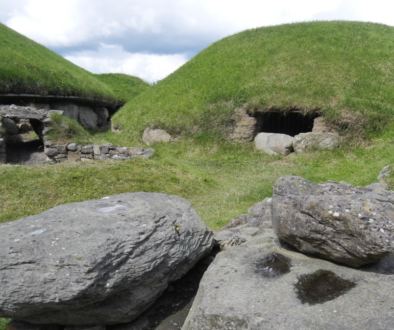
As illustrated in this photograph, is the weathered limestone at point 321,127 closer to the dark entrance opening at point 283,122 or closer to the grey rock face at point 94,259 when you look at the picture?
the dark entrance opening at point 283,122

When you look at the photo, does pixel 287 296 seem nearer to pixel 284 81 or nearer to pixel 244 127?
pixel 244 127

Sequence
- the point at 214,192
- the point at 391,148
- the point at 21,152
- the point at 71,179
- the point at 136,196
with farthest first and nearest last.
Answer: the point at 21,152
the point at 391,148
the point at 214,192
the point at 71,179
the point at 136,196

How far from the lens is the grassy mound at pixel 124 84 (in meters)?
37.9

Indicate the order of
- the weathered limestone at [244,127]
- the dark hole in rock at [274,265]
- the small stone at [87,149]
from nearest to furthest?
the dark hole in rock at [274,265] → the small stone at [87,149] → the weathered limestone at [244,127]

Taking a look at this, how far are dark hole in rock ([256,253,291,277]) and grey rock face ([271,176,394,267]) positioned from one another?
0.22 metres

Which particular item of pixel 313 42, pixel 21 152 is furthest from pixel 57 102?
pixel 313 42

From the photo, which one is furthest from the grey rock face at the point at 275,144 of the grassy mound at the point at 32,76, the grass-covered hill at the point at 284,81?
the grassy mound at the point at 32,76

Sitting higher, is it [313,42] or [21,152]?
[313,42]

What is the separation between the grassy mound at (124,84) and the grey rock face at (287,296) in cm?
3350

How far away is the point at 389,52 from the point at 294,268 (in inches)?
957

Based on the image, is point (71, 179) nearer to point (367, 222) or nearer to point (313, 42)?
point (367, 222)

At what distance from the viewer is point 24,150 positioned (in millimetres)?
18641

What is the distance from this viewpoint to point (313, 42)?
25.7 m

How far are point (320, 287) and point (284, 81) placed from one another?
19.6m
